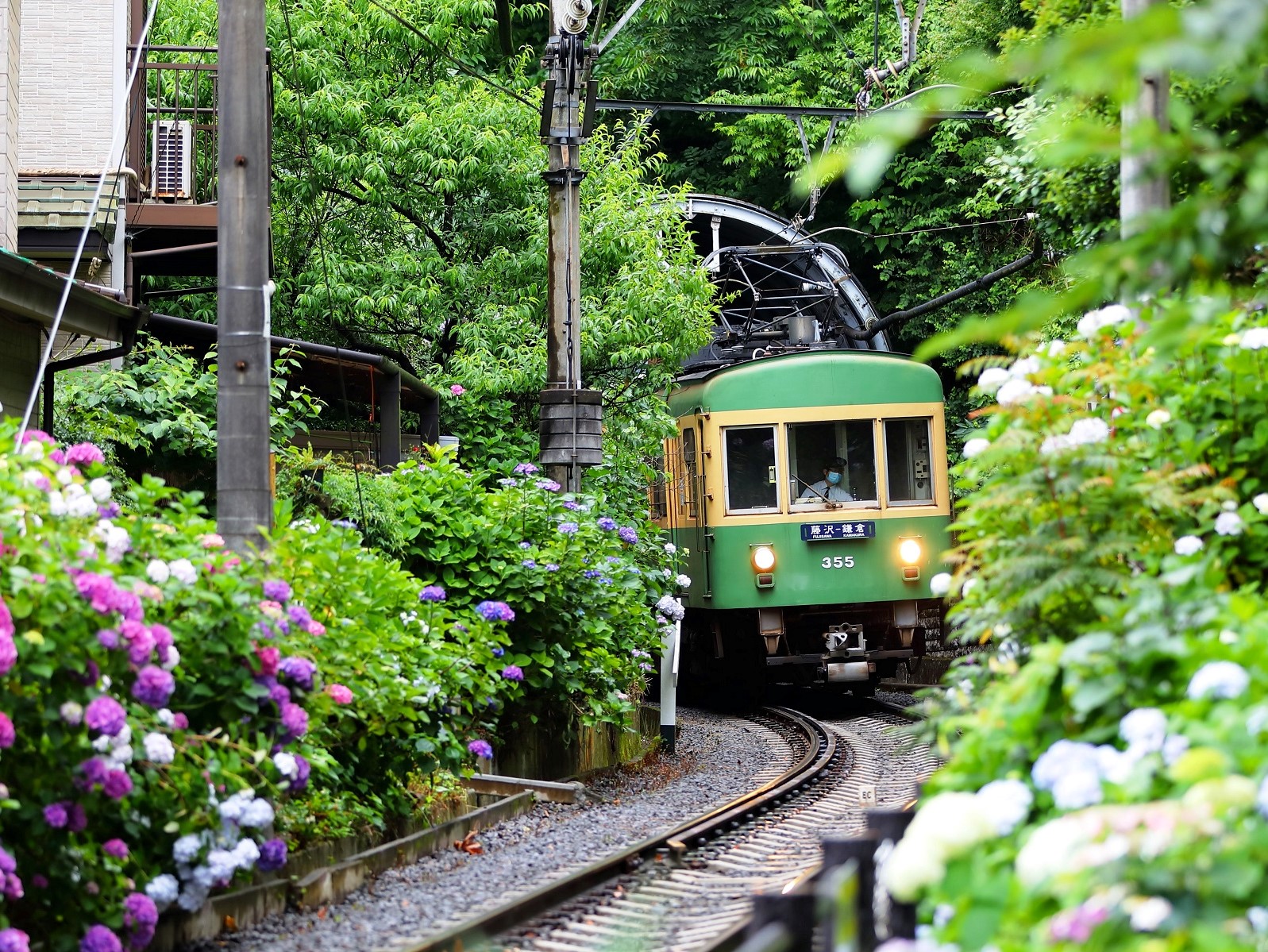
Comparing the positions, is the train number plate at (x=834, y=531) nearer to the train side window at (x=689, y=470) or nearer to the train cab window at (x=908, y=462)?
the train cab window at (x=908, y=462)

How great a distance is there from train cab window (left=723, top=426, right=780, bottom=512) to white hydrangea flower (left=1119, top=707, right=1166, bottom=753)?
10902 mm

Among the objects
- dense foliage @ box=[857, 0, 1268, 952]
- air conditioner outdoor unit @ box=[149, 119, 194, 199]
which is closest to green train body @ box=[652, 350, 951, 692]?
air conditioner outdoor unit @ box=[149, 119, 194, 199]

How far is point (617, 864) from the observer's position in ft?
21.6

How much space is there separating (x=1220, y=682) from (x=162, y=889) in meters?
3.33

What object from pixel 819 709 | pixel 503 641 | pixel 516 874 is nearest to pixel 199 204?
pixel 503 641

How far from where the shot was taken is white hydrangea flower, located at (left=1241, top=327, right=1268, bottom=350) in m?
4.90

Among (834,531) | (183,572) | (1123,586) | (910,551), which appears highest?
(834,531)

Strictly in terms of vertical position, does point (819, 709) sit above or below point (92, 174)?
below

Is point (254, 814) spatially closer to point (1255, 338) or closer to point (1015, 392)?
point (1015, 392)

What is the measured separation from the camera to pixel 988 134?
2489 centimetres

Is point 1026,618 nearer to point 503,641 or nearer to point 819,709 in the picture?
point 503,641

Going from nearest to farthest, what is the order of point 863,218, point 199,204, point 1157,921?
point 1157,921 < point 199,204 < point 863,218

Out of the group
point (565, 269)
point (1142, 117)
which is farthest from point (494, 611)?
point (1142, 117)

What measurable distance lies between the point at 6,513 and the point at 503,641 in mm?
4024
